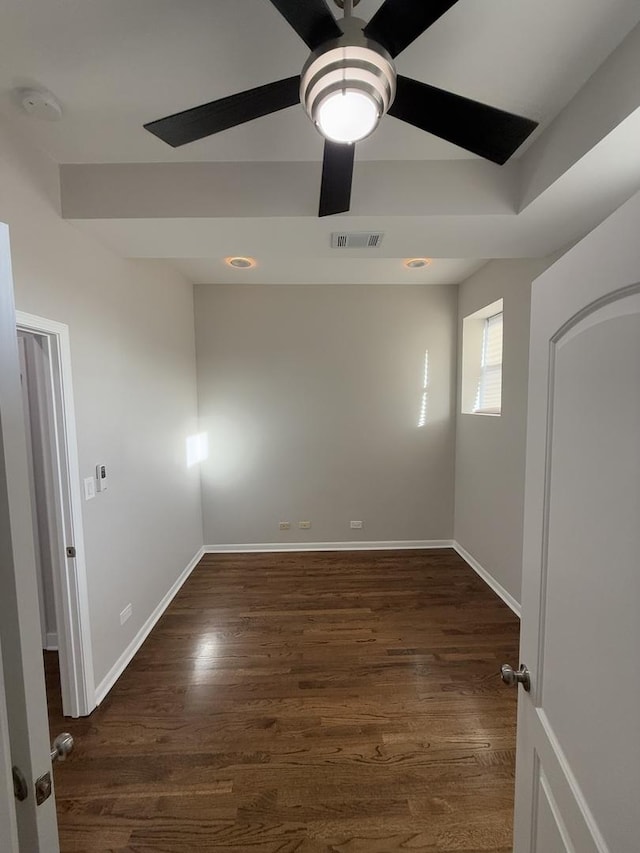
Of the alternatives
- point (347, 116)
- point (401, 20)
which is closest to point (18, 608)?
point (347, 116)

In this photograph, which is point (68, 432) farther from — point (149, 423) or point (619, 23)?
point (619, 23)

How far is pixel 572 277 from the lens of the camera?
0.74 m

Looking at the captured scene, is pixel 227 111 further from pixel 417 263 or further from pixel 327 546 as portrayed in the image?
pixel 327 546

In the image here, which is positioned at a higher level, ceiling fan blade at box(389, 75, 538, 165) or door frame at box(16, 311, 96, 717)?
ceiling fan blade at box(389, 75, 538, 165)

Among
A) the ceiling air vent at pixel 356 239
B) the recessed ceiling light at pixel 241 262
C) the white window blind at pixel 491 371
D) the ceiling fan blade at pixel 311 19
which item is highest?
the recessed ceiling light at pixel 241 262

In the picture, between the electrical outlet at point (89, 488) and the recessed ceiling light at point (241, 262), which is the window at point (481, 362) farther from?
the electrical outlet at point (89, 488)

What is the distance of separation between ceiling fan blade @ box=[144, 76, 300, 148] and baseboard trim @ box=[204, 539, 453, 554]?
11.4 ft

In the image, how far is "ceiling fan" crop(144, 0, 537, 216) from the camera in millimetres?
851

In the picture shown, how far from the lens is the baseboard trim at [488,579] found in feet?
8.80

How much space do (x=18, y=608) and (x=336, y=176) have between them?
157 centimetres

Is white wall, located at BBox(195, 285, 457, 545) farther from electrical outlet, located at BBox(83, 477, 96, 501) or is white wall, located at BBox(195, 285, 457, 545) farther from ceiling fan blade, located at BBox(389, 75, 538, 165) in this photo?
ceiling fan blade, located at BBox(389, 75, 538, 165)

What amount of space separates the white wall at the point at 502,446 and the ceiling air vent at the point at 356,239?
3.99 feet

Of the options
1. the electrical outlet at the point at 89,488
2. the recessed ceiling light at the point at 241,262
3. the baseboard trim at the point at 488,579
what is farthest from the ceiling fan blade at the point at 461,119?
the baseboard trim at the point at 488,579

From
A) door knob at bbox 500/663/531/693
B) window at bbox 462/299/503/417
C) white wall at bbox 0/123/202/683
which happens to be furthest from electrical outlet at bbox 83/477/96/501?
window at bbox 462/299/503/417
